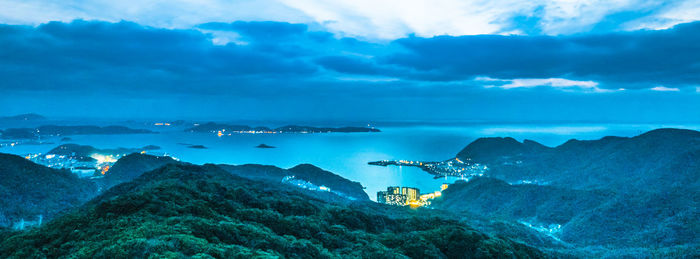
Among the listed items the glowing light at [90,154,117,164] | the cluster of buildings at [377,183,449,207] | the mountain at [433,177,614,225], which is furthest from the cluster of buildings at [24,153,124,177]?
the mountain at [433,177,614,225]

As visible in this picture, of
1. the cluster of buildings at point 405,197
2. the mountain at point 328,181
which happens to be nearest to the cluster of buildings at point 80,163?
the mountain at point 328,181

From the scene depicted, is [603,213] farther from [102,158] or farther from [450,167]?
[102,158]

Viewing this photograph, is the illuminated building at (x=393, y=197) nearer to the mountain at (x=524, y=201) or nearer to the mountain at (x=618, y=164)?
the mountain at (x=524, y=201)

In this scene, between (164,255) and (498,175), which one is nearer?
(164,255)

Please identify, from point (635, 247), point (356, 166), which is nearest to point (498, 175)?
point (356, 166)

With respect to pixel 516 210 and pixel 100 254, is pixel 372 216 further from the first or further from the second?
pixel 516 210

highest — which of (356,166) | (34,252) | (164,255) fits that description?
(164,255)

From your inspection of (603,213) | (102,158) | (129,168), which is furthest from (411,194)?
(102,158)
